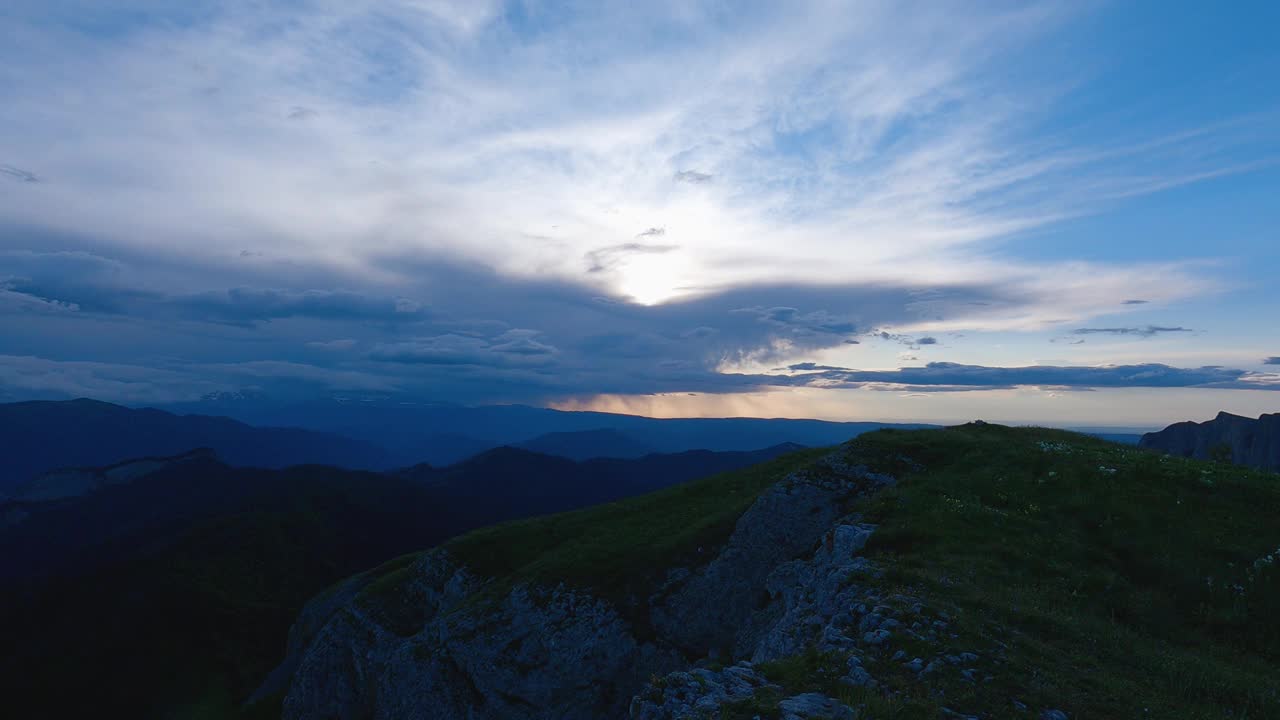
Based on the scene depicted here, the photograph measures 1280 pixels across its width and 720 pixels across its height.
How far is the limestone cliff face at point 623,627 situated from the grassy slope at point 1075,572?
9.14 ft

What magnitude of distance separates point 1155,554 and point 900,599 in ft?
48.4

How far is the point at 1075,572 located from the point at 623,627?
29.3 meters

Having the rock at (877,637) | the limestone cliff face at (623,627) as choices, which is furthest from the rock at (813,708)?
the limestone cliff face at (623,627)

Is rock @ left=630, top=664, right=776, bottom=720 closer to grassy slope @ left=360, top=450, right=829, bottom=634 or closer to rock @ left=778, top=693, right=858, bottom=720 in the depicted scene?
rock @ left=778, top=693, right=858, bottom=720

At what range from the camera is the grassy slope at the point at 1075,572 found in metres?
14.1

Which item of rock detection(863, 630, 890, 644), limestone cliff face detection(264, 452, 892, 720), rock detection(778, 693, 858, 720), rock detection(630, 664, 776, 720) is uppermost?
rock detection(863, 630, 890, 644)

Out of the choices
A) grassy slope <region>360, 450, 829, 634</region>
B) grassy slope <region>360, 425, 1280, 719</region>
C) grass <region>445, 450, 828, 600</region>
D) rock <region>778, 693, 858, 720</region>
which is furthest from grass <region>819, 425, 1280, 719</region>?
grassy slope <region>360, 450, 829, 634</region>

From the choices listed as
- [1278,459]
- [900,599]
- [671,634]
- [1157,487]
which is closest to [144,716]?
[671,634]

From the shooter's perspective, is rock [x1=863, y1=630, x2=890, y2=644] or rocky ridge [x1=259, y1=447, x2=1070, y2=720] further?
rock [x1=863, y1=630, x2=890, y2=644]

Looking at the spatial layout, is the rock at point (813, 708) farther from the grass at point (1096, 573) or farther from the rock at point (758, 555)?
the rock at point (758, 555)

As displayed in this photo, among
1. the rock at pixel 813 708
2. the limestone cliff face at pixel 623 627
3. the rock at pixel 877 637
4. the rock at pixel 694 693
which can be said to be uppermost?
the rock at pixel 877 637

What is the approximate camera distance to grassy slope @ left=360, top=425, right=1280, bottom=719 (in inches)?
555

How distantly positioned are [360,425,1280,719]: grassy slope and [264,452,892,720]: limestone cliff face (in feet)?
9.14

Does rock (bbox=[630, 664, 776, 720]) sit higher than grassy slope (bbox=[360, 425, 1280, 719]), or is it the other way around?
grassy slope (bbox=[360, 425, 1280, 719])
